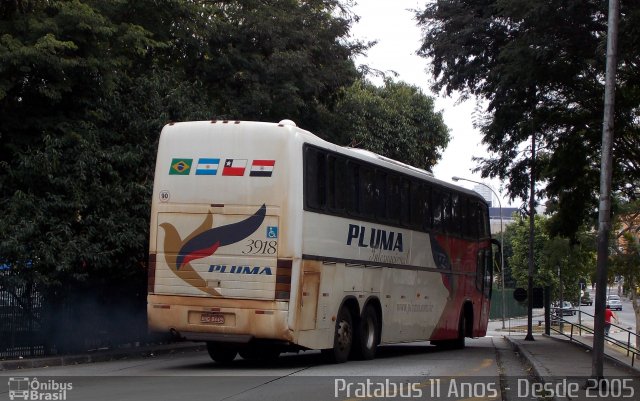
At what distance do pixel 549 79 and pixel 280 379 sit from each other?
36.7 feet

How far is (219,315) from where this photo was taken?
16219mm

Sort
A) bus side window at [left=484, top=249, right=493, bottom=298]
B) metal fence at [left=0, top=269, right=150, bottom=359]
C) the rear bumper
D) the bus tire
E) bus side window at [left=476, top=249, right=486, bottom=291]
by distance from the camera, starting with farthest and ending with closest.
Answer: bus side window at [left=484, top=249, right=493, bottom=298] < bus side window at [left=476, top=249, right=486, bottom=291] < the bus tire < metal fence at [left=0, top=269, right=150, bottom=359] < the rear bumper

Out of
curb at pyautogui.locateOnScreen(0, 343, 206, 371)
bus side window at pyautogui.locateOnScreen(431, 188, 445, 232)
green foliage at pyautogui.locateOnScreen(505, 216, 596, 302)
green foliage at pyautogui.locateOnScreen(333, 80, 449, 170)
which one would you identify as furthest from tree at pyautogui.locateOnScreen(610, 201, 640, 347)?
curb at pyautogui.locateOnScreen(0, 343, 206, 371)

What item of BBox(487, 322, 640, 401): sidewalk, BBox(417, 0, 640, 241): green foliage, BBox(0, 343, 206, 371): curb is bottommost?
BBox(0, 343, 206, 371): curb

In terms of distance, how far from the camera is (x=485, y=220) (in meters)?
27.5

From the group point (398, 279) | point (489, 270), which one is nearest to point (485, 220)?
point (489, 270)

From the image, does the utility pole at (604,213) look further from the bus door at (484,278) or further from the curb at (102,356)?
the bus door at (484,278)

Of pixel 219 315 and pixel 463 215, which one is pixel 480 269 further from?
pixel 219 315

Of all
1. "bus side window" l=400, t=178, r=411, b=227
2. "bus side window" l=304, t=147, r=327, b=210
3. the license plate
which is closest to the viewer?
the license plate

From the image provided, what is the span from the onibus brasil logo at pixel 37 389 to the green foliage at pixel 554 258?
1841 centimetres

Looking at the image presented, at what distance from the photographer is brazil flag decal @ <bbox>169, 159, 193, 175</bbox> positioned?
16.8m

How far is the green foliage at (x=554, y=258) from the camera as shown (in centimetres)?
4210

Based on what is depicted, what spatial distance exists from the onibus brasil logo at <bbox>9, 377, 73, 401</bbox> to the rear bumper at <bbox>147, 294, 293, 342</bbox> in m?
2.39

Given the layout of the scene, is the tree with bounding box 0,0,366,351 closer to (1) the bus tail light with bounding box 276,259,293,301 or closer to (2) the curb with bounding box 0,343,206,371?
(2) the curb with bounding box 0,343,206,371
